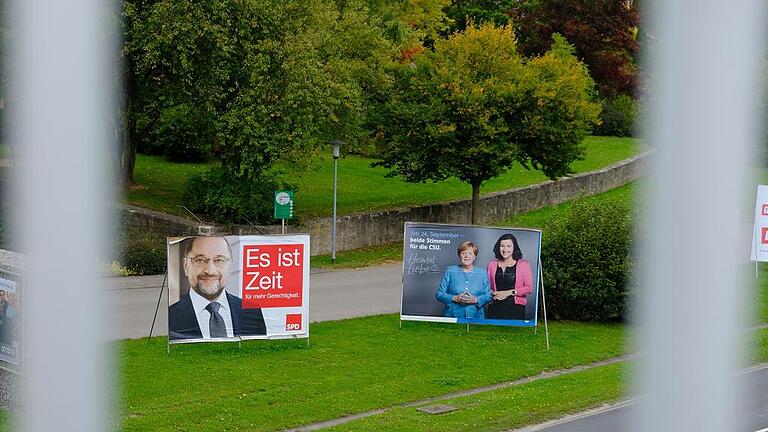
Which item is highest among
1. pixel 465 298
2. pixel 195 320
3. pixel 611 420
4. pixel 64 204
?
pixel 64 204

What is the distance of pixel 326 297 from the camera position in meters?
26.6

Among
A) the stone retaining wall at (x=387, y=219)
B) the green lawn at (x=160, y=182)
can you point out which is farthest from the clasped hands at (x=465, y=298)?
the green lawn at (x=160, y=182)

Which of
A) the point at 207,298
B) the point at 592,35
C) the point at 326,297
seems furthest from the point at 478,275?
the point at 592,35

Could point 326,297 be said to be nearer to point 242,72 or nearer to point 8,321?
point 242,72

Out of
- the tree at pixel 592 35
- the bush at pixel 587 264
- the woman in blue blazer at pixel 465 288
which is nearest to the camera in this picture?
the woman in blue blazer at pixel 465 288

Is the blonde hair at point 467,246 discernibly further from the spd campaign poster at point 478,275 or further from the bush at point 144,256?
the bush at point 144,256

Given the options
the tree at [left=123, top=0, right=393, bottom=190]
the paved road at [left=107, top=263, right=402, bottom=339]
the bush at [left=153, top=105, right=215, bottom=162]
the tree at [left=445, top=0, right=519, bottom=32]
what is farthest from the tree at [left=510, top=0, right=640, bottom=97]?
the paved road at [left=107, top=263, right=402, bottom=339]

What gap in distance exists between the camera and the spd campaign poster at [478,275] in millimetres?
22781

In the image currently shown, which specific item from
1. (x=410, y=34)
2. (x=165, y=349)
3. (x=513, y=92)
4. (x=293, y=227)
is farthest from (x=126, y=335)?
(x=410, y=34)

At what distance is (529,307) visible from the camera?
75.0ft

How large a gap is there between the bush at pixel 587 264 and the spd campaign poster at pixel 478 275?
218 cm

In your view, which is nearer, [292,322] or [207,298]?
[207,298]

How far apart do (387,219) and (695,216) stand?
3108 cm

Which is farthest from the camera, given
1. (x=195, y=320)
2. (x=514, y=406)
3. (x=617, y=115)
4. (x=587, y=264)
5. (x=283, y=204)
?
(x=617, y=115)
